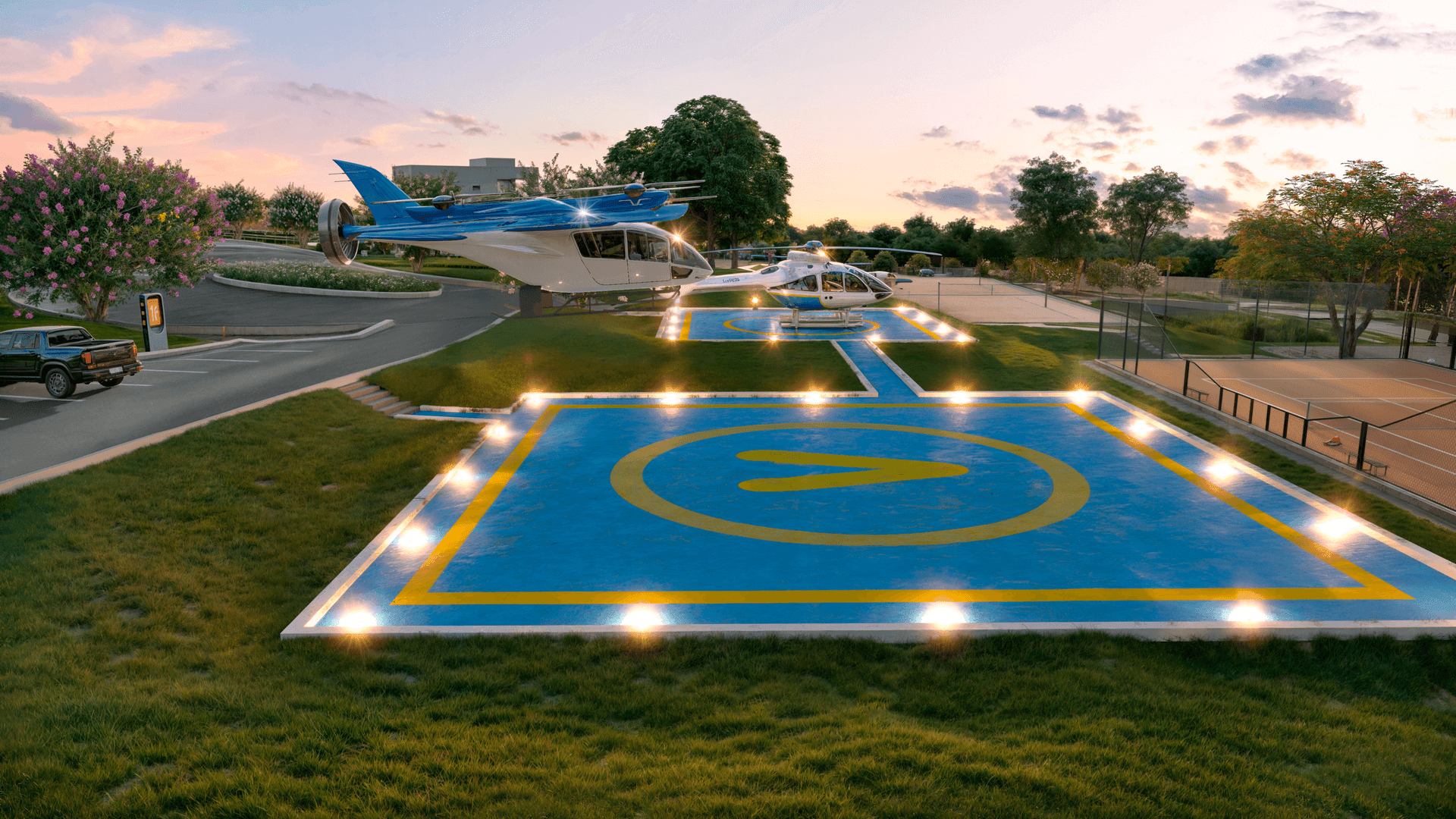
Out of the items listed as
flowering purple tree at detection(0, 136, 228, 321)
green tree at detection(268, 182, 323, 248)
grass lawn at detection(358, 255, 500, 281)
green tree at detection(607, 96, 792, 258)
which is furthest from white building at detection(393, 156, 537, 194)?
flowering purple tree at detection(0, 136, 228, 321)

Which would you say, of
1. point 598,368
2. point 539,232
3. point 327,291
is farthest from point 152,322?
point 327,291

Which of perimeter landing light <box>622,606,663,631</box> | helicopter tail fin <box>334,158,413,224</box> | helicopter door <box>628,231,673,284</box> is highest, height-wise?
helicopter tail fin <box>334,158,413,224</box>

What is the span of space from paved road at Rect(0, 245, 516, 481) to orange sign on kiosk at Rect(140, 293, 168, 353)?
1.12 meters

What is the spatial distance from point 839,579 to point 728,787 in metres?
5.39

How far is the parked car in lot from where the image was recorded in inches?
796

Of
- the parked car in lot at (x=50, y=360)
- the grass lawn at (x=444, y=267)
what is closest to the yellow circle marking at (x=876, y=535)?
the parked car in lot at (x=50, y=360)

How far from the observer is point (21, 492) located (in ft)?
44.2

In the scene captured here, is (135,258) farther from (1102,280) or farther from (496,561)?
(1102,280)

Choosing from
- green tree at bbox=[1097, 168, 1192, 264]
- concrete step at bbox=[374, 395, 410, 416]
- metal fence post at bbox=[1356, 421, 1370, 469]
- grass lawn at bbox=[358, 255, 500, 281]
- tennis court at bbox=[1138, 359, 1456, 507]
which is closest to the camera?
metal fence post at bbox=[1356, 421, 1370, 469]

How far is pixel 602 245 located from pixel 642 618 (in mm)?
15266

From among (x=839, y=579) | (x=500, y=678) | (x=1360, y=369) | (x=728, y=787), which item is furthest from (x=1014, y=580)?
(x=1360, y=369)

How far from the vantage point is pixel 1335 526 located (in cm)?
1356

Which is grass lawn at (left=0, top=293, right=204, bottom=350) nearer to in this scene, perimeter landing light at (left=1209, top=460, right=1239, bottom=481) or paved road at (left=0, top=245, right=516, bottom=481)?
paved road at (left=0, top=245, right=516, bottom=481)

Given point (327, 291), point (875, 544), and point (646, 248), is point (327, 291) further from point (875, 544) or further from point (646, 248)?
Answer: point (875, 544)
